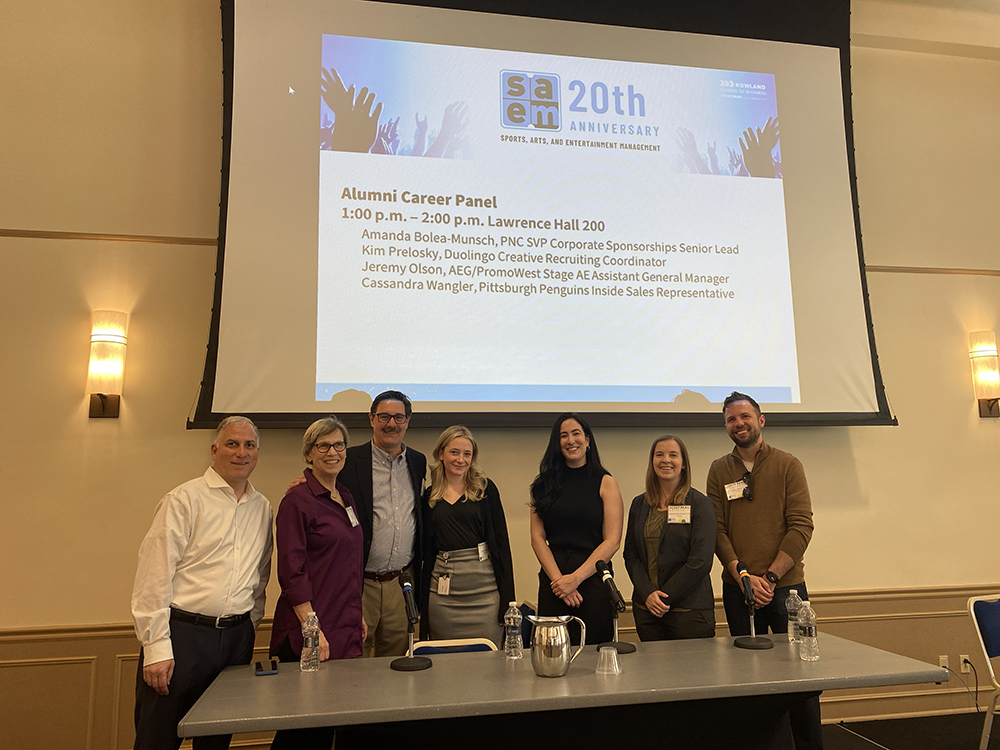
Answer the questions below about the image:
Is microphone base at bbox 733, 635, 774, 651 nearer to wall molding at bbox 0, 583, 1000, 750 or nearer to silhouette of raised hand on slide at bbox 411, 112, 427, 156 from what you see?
wall molding at bbox 0, 583, 1000, 750

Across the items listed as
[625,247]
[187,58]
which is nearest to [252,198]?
[187,58]

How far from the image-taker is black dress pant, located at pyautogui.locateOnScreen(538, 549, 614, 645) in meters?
2.80

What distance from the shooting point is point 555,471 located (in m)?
2.98

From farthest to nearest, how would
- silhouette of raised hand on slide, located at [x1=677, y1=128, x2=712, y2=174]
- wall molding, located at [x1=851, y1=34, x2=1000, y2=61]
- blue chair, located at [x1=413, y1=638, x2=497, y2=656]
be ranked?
wall molding, located at [x1=851, y1=34, x2=1000, y2=61], silhouette of raised hand on slide, located at [x1=677, y1=128, x2=712, y2=174], blue chair, located at [x1=413, y1=638, x2=497, y2=656]

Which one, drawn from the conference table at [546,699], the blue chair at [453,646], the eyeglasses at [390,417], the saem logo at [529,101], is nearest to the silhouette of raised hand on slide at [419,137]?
the saem logo at [529,101]

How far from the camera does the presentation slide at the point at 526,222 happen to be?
3639 mm

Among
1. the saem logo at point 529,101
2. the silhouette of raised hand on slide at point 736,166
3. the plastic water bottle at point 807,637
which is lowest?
the plastic water bottle at point 807,637

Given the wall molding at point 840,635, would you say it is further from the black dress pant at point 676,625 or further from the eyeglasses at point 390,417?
the eyeglasses at point 390,417

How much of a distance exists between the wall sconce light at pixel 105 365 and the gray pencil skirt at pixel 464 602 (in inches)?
76.6

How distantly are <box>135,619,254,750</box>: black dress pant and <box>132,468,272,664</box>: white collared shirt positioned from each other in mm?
61

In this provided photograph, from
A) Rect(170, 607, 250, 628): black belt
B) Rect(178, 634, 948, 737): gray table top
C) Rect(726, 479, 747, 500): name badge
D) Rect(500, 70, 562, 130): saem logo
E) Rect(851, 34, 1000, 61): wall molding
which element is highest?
Rect(851, 34, 1000, 61): wall molding

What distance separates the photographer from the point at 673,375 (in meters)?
3.92

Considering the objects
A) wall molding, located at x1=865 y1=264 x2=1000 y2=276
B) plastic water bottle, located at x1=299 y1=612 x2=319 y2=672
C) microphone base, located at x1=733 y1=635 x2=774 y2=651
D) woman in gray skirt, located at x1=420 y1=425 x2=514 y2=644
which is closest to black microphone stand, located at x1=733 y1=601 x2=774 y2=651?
microphone base, located at x1=733 y1=635 x2=774 y2=651

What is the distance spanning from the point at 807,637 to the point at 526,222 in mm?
2506
